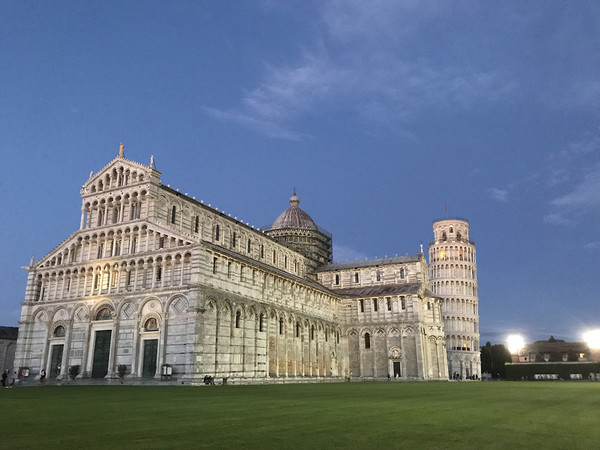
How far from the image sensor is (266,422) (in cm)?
1275

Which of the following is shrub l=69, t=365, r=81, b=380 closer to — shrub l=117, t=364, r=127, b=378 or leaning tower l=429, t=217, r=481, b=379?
shrub l=117, t=364, r=127, b=378

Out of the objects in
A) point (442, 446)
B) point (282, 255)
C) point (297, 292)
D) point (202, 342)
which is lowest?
point (442, 446)

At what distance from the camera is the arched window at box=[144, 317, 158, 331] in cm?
4538

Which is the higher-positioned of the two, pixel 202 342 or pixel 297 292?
pixel 297 292

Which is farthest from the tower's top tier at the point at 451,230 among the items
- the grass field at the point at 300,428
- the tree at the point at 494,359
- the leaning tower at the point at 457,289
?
the grass field at the point at 300,428

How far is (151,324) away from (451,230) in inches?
3076

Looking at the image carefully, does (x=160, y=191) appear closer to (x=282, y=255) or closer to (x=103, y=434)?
(x=282, y=255)

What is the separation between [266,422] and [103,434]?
395 cm

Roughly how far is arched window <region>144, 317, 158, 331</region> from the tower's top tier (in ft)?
249

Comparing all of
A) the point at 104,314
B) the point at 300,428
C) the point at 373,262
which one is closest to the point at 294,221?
the point at 373,262

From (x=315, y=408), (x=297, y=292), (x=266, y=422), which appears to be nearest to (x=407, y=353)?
(x=297, y=292)

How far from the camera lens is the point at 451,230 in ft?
356

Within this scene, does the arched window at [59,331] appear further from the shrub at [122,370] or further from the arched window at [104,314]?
the shrub at [122,370]

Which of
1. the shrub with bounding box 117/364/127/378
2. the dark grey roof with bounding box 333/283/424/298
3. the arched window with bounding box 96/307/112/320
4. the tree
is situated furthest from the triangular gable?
the tree
